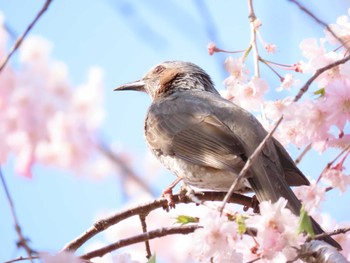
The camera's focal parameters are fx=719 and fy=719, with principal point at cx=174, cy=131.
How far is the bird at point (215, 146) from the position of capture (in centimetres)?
351

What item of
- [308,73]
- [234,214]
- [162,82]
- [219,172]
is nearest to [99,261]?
[219,172]

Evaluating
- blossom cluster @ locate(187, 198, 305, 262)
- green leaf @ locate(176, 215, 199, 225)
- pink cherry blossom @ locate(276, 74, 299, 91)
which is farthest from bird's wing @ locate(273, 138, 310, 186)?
blossom cluster @ locate(187, 198, 305, 262)

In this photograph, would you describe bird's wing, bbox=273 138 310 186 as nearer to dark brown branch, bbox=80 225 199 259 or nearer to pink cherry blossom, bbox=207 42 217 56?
pink cherry blossom, bbox=207 42 217 56

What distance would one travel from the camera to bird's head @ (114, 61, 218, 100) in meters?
5.17

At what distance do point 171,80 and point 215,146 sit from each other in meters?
1.48

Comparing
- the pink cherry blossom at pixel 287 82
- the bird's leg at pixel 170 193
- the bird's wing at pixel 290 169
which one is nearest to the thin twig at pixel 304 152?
the bird's wing at pixel 290 169

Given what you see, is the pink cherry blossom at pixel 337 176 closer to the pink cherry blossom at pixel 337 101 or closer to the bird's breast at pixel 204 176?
the pink cherry blossom at pixel 337 101

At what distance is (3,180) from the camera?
2.50 metres

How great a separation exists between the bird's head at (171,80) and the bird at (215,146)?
16cm

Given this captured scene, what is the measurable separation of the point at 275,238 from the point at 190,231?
0.37 metres

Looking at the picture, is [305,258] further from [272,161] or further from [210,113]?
[210,113]

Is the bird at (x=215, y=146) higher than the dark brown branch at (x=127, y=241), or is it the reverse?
the bird at (x=215, y=146)

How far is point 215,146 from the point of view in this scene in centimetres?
387

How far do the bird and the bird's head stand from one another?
16 centimetres
